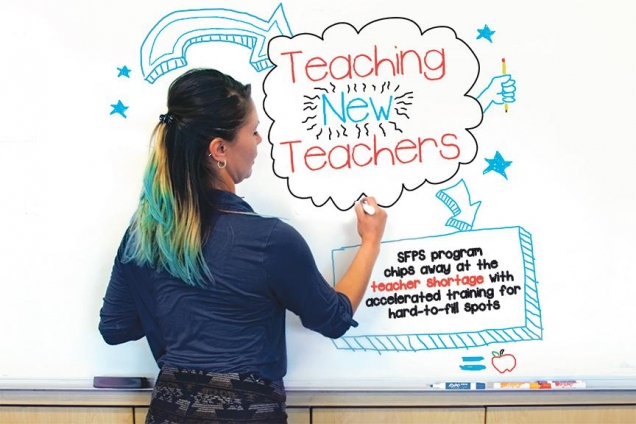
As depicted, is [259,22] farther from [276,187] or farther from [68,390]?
[68,390]

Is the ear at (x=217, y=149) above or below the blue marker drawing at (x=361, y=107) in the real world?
below

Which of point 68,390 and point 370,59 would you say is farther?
point 68,390

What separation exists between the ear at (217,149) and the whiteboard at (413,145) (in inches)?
9.6

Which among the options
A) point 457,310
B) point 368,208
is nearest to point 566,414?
point 457,310

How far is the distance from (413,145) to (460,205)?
151mm

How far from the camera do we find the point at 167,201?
1070 mm

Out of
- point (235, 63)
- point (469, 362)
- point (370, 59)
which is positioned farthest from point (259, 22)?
point (469, 362)

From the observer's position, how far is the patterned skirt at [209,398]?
1101 millimetres

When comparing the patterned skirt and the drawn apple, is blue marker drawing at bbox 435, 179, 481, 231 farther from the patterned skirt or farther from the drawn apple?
the patterned skirt

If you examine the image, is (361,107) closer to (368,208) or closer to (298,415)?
(368,208)

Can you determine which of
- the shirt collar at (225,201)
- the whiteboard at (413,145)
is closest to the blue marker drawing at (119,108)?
the whiteboard at (413,145)

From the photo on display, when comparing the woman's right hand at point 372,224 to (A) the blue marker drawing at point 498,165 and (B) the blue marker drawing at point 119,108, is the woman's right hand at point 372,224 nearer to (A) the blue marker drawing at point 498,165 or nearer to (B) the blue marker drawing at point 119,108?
(A) the blue marker drawing at point 498,165

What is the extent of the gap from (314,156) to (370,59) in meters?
0.22

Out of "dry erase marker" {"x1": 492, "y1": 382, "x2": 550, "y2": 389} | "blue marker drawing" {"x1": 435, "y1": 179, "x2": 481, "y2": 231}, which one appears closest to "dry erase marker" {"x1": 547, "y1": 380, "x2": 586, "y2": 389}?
"dry erase marker" {"x1": 492, "y1": 382, "x2": 550, "y2": 389}
